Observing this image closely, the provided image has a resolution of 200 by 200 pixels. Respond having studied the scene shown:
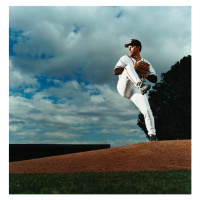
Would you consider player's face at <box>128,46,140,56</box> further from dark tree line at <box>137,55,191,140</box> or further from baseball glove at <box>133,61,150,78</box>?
dark tree line at <box>137,55,191,140</box>

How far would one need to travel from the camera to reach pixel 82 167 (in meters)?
9.77

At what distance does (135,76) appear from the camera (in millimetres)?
9078

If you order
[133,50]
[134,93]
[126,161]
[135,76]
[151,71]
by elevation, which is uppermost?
[133,50]

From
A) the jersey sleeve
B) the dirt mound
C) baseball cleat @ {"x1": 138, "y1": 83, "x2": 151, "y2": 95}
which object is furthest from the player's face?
the dirt mound

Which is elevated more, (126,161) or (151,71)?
(151,71)

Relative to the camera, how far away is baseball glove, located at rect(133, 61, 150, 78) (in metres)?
9.52

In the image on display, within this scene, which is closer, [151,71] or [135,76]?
[135,76]

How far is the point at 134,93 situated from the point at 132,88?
8.2 inches

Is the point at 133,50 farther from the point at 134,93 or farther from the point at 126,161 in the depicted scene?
the point at 126,161

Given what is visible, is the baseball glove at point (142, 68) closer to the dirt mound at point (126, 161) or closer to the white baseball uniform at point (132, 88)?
the white baseball uniform at point (132, 88)

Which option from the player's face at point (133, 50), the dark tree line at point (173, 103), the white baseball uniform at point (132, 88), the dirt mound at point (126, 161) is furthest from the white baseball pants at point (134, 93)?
the dark tree line at point (173, 103)

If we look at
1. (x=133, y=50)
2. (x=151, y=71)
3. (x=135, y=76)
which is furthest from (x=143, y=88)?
(x=133, y=50)
